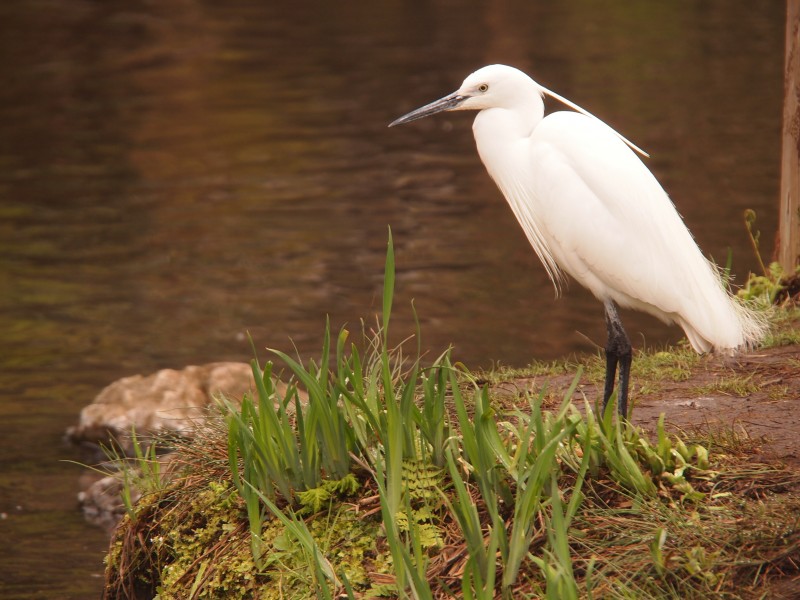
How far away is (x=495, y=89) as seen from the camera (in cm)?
414

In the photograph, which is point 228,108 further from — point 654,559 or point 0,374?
point 654,559

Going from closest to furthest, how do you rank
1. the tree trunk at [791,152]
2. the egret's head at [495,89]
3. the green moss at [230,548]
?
the green moss at [230,548] → the egret's head at [495,89] → the tree trunk at [791,152]

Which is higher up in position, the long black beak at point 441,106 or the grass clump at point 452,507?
the long black beak at point 441,106

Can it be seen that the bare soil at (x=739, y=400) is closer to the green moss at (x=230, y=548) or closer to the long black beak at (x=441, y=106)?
the green moss at (x=230, y=548)

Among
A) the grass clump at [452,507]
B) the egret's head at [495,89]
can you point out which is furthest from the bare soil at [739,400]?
the egret's head at [495,89]

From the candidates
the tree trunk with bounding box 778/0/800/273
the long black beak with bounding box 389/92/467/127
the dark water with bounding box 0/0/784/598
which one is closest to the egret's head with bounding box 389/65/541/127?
the long black beak with bounding box 389/92/467/127

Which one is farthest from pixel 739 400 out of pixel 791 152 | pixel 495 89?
pixel 791 152

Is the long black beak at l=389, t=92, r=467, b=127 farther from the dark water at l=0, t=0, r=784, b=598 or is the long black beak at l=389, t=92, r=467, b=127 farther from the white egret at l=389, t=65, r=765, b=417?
the dark water at l=0, t=0, r=784, b=598

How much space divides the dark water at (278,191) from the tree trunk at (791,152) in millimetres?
1706

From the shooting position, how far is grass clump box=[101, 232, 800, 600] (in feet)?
9.75

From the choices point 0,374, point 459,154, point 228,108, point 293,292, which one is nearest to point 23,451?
Answer: point 0,374

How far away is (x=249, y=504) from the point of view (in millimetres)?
3459

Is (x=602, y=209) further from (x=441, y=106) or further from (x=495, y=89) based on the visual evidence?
(x=441, y=106)

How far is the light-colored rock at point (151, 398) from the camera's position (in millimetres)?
6273
